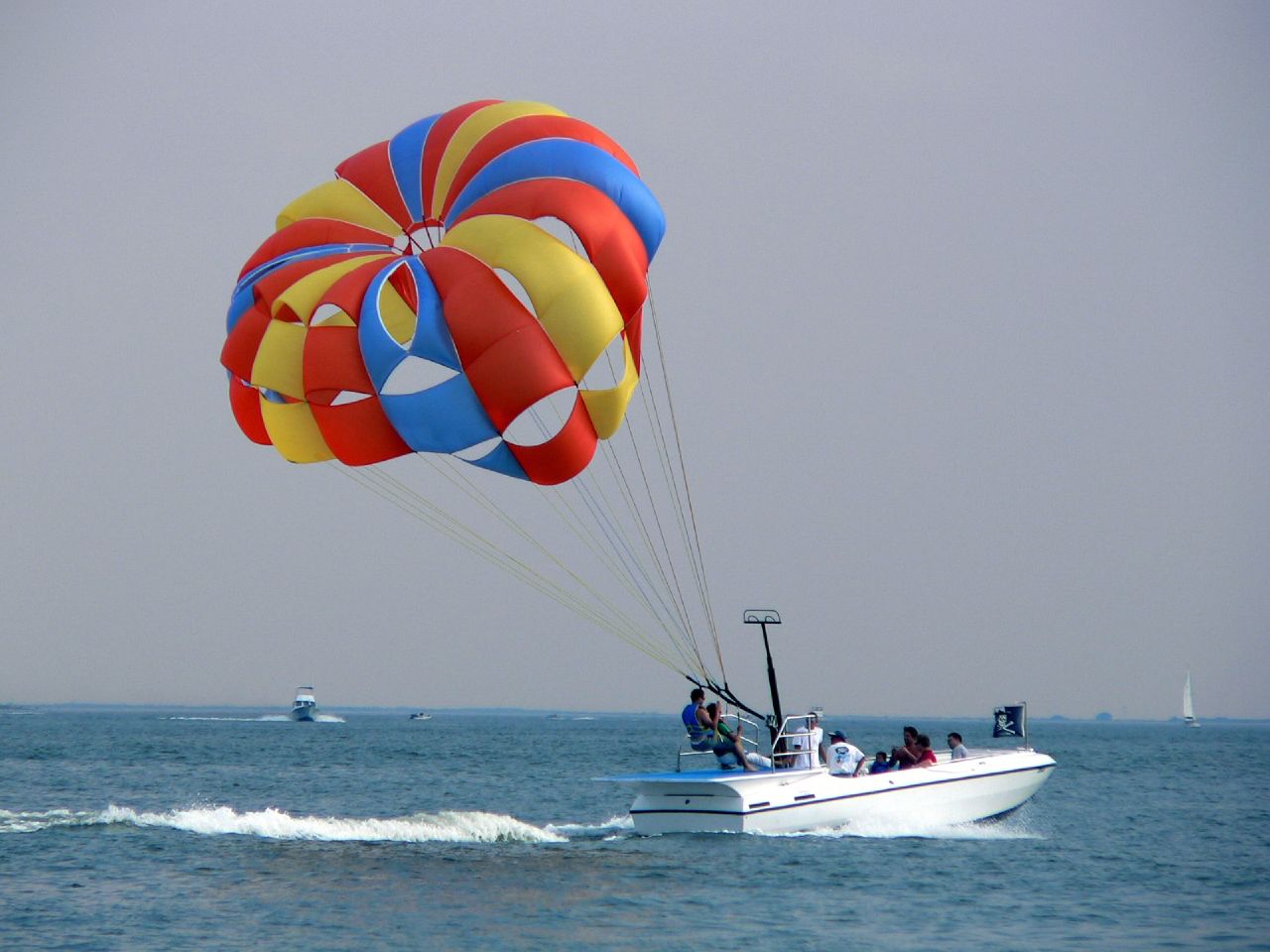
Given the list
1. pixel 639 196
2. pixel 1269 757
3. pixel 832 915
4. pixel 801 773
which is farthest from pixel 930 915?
pixel 1269 757

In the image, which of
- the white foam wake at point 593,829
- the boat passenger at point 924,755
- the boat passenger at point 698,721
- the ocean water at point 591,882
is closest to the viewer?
the ocean water at point 591,882

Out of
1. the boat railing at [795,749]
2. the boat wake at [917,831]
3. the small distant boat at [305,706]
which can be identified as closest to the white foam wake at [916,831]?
the boat wake at [917,831]

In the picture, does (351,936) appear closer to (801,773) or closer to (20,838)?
(801,773)

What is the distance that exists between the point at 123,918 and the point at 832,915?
20.3 feet

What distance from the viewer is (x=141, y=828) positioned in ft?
59.7

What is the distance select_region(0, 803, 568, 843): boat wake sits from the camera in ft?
54.3

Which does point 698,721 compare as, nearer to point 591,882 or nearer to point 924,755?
point 591,882

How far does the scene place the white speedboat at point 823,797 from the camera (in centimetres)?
1514

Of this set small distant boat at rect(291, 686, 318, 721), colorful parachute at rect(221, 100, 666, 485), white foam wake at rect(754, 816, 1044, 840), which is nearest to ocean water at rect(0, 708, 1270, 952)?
white foam wake at rect(754, 816, 1044, 840)

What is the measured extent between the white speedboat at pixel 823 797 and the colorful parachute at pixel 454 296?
4.05 meters

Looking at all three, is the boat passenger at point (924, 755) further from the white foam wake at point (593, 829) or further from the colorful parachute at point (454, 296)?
the colorful parachute at point (454, 296)

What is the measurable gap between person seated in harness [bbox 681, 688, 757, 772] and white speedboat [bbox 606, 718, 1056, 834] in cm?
30

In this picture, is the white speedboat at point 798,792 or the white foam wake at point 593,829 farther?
the white foam wake at point 593,829

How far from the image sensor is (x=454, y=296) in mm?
12625
